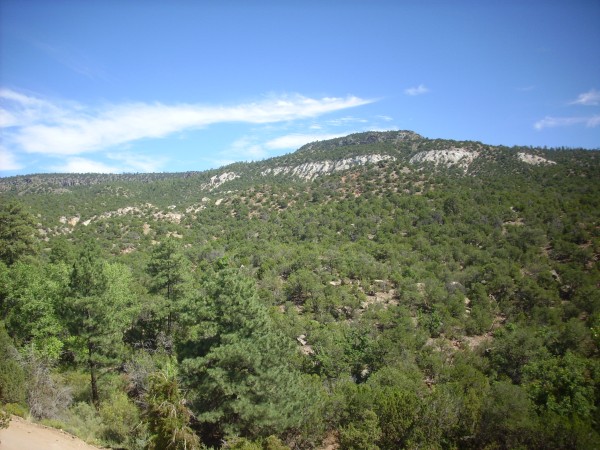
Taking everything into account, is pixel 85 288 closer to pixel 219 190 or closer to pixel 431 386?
pixel 431 386

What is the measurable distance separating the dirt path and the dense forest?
2.65 feet

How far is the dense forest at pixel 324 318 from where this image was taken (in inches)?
579

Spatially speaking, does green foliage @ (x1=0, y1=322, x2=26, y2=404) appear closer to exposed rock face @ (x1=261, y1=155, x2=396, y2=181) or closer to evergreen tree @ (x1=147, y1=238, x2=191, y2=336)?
evergreen tree @ (x1=147, y1=238, x2=191, y2=336)

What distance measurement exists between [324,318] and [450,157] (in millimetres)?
86070

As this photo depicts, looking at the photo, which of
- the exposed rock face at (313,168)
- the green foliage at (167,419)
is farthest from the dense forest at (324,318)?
the exposed rock face at (313,168)

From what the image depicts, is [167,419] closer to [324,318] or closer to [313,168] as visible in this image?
[324,318]

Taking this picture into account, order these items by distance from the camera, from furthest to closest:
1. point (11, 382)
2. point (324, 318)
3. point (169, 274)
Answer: point (324, 318)
point (169, 274)
point (11, 382)

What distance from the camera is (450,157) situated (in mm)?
102625

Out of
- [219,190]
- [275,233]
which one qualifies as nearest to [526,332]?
[275,233]

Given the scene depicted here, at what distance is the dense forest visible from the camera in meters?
14.7

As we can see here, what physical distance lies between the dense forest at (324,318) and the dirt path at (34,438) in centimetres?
81

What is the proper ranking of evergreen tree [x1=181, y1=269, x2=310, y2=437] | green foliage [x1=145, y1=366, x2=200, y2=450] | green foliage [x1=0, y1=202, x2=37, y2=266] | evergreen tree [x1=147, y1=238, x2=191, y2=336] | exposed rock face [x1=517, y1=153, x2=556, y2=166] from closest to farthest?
green foliage [x1=145, y1=366, x2=200, y2=450] < evergreen tree [x1=181, y1=269, x2=310, y2=437] < evergreen tree [x1=147, y1=238, x2=191, y2=336] < green foliage [x1=0, y1=202, x2=37, y2=266] < exposed rock face [x1=517, y1=153, x2=556, y2=166]

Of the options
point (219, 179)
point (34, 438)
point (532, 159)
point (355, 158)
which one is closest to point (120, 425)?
point (34, 438)

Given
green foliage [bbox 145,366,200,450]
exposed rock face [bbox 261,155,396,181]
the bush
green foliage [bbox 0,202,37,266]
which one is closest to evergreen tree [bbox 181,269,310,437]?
green foliage [bbox 145,366,200,450]
